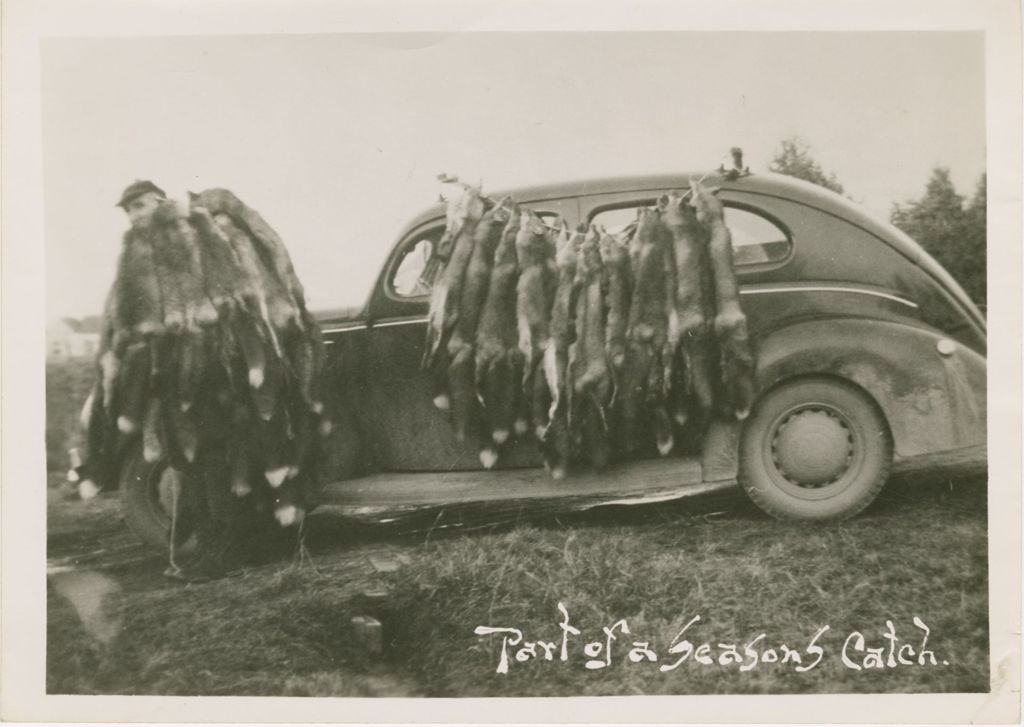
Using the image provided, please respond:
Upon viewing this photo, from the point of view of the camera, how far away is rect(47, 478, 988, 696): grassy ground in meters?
3.53

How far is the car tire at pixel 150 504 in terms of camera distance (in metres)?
3.59

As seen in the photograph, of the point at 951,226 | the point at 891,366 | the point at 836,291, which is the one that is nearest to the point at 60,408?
the point at 836,291

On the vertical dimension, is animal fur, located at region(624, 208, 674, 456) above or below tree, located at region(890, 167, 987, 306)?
below

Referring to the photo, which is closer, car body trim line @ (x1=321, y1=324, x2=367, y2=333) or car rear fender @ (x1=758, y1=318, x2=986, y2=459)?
car rear fender @ (x1=758, y1=318, x2=986, y2=459)

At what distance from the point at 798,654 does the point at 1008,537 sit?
1007 mm

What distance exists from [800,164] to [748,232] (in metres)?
0.36

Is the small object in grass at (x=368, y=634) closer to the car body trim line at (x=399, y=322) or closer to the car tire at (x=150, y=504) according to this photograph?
the car tire at (x=150, y=504)

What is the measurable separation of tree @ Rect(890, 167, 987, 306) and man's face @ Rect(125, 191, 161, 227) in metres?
3.05

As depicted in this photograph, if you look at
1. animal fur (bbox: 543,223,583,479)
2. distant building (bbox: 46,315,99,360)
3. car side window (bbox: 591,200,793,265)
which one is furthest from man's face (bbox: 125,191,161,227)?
car side window (bbox: 591,200,793,265)

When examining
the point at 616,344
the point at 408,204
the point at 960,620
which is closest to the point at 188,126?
the point at 408,204

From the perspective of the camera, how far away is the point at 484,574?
356 centimetres

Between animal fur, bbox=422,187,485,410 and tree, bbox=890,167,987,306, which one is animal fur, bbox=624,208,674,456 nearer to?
animal fur, bbox=422,187,485,410

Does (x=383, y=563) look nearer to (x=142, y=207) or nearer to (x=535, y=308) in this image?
(x=535, y=308)

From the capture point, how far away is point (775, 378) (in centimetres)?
351
